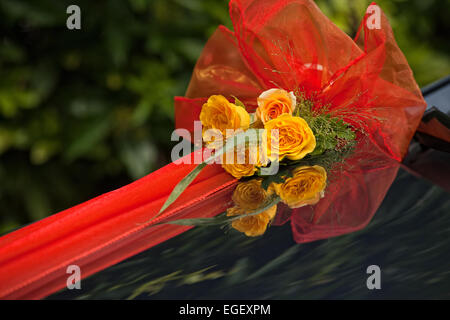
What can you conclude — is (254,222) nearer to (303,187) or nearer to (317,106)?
(303,187)

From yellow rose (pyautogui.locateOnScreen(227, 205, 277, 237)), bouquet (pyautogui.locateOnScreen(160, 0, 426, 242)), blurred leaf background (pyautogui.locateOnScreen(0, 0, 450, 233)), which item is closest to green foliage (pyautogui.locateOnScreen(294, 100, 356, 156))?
bouquet (pyautogui.locateOnScreen(160, 0, 426, 242))

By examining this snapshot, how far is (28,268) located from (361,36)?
1.85 ft

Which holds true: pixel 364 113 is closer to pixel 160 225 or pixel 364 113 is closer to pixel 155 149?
pixel 160 225

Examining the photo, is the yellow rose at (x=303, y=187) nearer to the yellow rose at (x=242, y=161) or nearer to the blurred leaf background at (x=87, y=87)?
the yellow rose at (x=242, y=161)

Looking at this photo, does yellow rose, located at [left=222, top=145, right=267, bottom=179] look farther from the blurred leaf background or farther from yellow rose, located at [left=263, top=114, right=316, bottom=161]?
the blurred leaf background

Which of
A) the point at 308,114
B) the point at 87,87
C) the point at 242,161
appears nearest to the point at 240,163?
the point at 242,161

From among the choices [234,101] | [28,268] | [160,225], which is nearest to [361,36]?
[234,101]

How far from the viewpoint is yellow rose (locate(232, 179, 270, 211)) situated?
64cm

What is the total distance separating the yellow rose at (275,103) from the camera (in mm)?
675

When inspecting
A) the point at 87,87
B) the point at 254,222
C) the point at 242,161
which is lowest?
the point at 254,222

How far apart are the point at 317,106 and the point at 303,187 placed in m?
0.13

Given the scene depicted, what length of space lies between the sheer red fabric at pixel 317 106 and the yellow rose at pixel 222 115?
0.15 feet

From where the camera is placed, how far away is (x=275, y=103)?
68 cm

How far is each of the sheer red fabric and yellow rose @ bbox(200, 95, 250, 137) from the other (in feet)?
0.15
